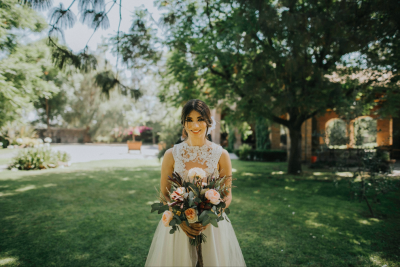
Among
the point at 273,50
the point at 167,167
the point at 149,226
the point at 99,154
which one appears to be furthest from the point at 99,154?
the point at 167,167

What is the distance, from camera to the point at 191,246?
2.20 metres

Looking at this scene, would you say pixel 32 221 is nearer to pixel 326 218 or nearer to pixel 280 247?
pixel 280 247

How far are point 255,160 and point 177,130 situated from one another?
19.5 ft

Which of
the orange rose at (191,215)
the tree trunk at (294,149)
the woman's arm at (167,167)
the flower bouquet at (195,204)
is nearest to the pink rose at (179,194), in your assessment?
the flower bouquet at (195,204)

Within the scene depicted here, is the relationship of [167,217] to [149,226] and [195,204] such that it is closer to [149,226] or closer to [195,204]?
[195,204]

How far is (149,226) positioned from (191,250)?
2.72 metres

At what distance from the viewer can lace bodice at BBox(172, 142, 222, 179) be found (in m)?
2.28

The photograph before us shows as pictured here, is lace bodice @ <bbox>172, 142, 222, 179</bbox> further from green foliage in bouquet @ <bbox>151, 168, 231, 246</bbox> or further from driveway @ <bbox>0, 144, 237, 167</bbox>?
driveway @ <bbox>0, 144, 237, 167</bbox>

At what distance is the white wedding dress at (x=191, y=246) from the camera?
7.33 feet

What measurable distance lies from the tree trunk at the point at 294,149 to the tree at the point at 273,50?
1.7 inches

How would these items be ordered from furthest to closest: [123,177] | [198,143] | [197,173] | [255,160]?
[255,160]
[123,177]
[198,143]
[197,173]

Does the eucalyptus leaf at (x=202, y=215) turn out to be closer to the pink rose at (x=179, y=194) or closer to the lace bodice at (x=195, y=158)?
the pink rose at (x=179, y=194)

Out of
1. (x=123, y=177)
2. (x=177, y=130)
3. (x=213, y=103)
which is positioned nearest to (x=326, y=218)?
(x=213, y=103)

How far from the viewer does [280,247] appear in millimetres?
3748
